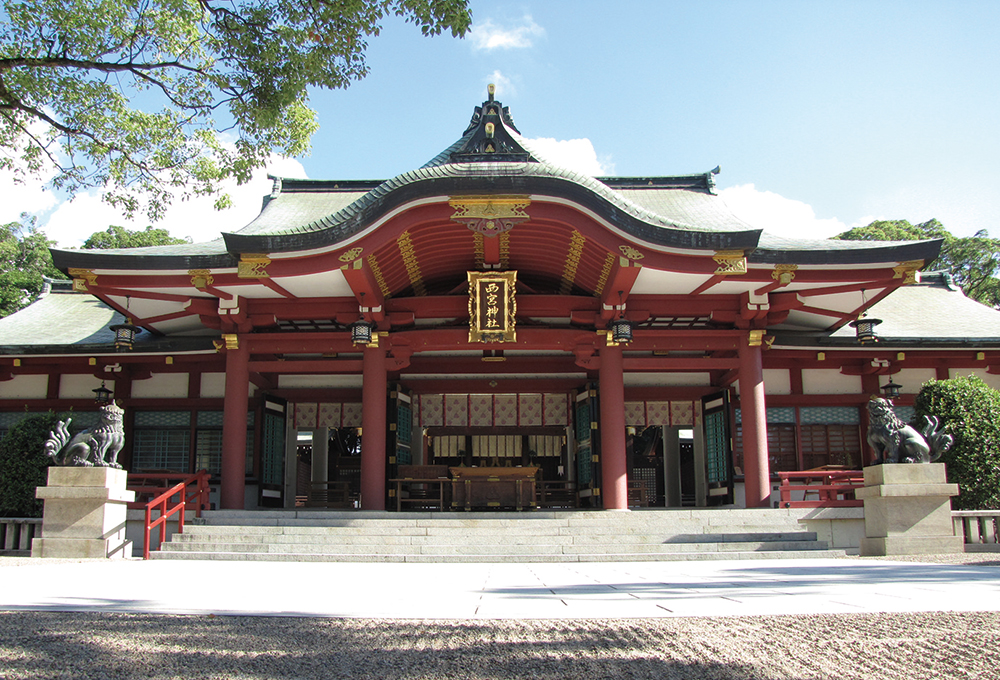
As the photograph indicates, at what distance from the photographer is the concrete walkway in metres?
4.62

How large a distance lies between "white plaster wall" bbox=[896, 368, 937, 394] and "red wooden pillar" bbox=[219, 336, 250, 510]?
12.6 m

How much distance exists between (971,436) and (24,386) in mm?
17800

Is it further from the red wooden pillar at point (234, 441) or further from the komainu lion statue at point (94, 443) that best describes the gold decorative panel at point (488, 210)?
the komainu lion statue at point (94, 443)

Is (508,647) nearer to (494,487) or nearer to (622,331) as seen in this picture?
(622,331)

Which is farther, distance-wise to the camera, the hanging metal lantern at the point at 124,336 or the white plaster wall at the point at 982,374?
the white plaster wall at the point at 982,374

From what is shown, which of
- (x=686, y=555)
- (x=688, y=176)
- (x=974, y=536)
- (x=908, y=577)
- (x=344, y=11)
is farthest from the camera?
(x=688, y=176)

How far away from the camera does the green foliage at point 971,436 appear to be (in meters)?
11.1

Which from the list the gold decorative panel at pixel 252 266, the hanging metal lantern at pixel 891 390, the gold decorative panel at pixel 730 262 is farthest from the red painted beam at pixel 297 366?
the hanging metal lantern at pixel 891 390

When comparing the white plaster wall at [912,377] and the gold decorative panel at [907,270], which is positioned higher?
the gold decorative panel at [907,270]

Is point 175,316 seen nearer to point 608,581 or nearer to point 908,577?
point 608,581

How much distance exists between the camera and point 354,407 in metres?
15.6

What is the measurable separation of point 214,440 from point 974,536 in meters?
13.5

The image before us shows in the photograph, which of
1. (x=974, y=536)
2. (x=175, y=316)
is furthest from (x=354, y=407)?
(x=974, y=536)

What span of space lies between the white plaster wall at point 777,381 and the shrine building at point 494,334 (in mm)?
29
